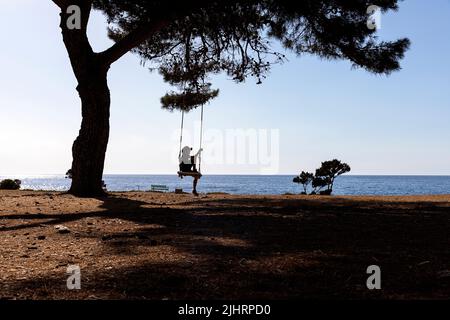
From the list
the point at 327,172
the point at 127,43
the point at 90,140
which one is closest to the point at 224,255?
the point at 90,140

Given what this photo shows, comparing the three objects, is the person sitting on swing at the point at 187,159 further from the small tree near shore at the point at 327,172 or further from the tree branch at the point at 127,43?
the small tree near shore at the point at 327,172

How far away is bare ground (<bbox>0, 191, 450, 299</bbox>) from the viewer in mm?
3512

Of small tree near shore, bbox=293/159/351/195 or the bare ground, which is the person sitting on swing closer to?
the bare ground

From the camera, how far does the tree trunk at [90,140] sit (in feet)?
42.3

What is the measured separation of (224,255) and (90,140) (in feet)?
30.0

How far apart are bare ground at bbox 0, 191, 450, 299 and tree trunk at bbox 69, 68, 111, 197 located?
167 inches

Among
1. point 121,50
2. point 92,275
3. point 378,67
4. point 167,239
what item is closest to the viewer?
point 92,275

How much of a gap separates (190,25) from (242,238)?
1168cm

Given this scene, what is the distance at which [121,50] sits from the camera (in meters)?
13.3

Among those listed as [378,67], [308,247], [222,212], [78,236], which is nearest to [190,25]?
[378,67]

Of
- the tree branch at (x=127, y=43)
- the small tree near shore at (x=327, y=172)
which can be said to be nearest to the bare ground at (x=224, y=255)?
the tree branch at (x=127, y=43)

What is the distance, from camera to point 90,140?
1286cm

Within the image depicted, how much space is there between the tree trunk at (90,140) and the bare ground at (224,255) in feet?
13.9
